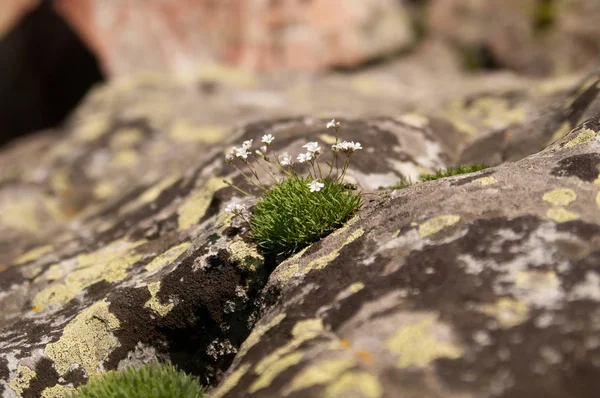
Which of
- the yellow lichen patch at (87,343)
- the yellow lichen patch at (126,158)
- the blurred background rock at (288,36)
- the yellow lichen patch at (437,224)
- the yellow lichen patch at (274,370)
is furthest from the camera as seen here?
the blurred background rock at (288,36)

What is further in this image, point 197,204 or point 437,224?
point 197,204

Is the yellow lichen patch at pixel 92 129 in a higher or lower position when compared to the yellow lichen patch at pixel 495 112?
higher

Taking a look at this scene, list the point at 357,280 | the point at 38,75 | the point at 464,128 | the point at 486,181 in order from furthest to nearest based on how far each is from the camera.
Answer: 1. the point at 38,75
2. the point at 464,128
3. the point at 486,181
4. the point at 357,280

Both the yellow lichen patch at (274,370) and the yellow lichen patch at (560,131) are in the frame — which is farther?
the yellow lichen patch at (560,131)

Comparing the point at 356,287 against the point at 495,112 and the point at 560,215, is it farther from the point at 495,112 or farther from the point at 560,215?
the point at 495,112

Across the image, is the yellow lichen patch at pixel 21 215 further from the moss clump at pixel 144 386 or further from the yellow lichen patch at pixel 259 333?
Result: the yellow lichen patch at pixel 259 333

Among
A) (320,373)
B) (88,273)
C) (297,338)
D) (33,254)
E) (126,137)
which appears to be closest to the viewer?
(320,373)

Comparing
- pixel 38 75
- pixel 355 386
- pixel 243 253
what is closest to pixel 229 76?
pixel 38 75

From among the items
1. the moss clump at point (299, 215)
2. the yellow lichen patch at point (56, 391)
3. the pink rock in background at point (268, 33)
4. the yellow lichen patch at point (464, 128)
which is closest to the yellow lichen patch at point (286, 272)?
the moss clump at point (299, 215)
